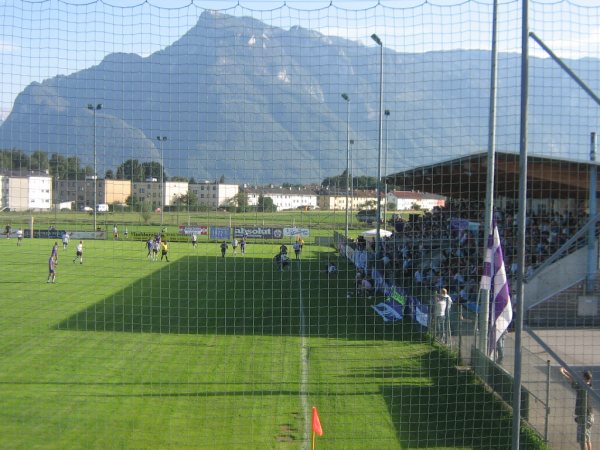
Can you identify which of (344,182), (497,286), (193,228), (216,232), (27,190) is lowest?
(497,286)

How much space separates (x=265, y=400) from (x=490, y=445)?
333 cm

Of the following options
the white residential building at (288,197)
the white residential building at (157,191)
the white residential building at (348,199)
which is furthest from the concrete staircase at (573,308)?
the white residential building at (157,191)

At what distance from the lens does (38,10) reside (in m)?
5.54

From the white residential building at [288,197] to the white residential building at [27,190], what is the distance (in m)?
2.02

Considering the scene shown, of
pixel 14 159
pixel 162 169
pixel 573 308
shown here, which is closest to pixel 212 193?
pixel 162 169

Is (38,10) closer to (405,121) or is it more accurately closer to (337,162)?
(337,162)

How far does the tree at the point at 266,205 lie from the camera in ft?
22.2

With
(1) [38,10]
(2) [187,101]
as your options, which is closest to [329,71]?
(2) [187,101]

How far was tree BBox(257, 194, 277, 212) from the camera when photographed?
6.78 metres

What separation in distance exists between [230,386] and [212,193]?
4106 millimetres

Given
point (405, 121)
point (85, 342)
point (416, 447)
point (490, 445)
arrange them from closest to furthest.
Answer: point (405, 121), point (490, 445), point (416, 447), point (85, 342)

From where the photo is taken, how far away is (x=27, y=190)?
6.01m

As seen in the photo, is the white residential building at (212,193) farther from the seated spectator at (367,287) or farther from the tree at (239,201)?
the seated spectator at (367,287)

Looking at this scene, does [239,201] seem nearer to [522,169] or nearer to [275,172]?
[275,172]
